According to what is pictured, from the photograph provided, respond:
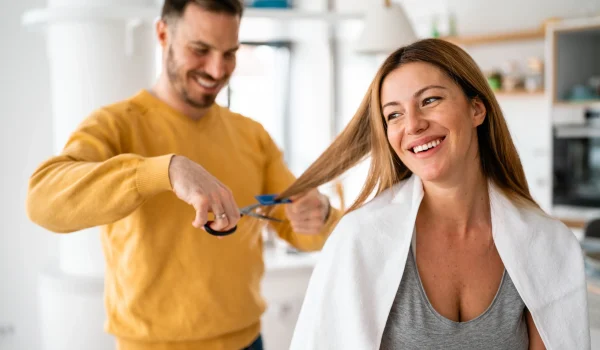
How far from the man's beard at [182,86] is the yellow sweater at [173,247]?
5cm

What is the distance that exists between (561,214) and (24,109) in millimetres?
3600

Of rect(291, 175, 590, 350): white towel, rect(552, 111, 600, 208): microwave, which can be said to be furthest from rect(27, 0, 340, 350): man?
rect(552, 111, 600, 208): microwave

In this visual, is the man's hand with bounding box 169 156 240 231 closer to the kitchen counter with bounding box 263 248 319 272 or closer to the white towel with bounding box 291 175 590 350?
the white towel with bounding box 291 175 590 350

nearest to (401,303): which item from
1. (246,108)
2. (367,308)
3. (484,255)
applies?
(367,308)

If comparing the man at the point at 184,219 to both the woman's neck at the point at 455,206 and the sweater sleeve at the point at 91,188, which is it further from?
the woman's neck at the point at 455,206

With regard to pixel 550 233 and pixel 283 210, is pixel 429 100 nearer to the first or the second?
pixel 550 233

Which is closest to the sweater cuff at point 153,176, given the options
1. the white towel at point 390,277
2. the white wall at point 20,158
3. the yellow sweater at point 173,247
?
the yellow sweater at point 173,247

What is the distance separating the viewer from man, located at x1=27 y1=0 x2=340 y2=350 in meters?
1.67

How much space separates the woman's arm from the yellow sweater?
619mm

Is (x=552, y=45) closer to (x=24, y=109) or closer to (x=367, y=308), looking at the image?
(x=24, y=109)

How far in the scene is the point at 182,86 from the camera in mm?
1756

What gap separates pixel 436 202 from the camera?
1.46 metres

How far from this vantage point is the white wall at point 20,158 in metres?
3.54

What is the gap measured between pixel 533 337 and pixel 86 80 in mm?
2187
